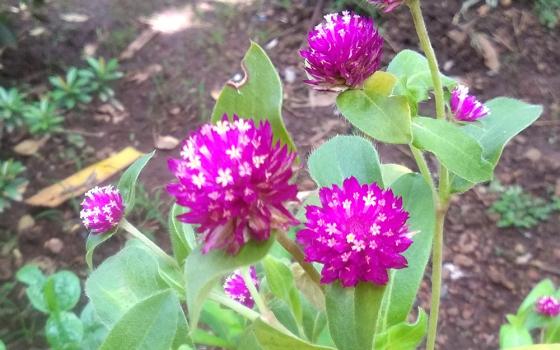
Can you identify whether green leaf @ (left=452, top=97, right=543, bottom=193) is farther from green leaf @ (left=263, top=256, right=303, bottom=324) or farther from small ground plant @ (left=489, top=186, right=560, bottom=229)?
small ground plant @ (left=489, top=186, right=560, bottom=229)

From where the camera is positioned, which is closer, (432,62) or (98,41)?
(432,62)

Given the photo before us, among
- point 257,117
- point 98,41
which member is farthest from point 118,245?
point 257,117

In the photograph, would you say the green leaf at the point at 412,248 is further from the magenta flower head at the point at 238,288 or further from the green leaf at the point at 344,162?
the magenta flower head at the point at 238,288

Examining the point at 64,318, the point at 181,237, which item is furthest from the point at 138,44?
the point at 181,237

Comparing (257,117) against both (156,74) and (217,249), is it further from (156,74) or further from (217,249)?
(156,74)

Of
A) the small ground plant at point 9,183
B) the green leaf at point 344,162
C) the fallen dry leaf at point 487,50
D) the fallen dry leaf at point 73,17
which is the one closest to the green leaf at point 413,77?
the green leaf at point 344,162

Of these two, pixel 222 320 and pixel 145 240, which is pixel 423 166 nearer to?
pixel 145 240
